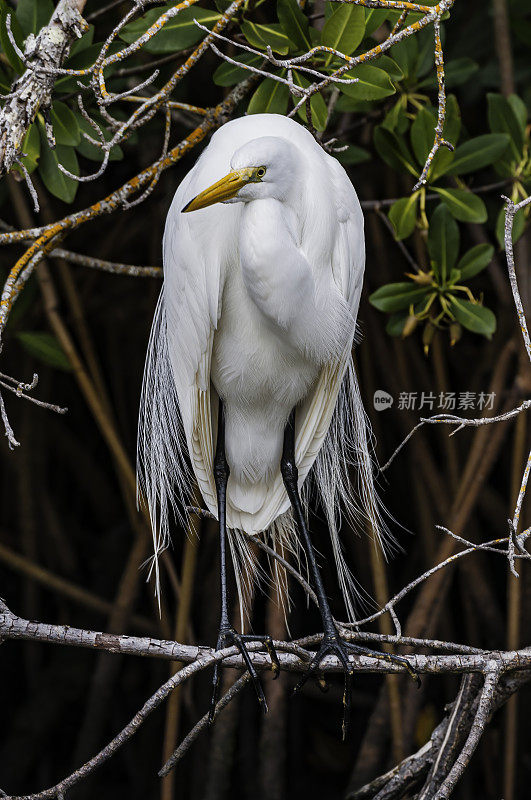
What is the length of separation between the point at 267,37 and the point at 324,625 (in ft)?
2.37

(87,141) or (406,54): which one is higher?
(406,54)

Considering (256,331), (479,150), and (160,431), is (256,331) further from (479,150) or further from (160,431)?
(479,150)

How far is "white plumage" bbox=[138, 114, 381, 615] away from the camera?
95 centimetres

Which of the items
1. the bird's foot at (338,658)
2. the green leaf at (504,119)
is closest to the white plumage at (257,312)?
the bird's foot at (338,658)

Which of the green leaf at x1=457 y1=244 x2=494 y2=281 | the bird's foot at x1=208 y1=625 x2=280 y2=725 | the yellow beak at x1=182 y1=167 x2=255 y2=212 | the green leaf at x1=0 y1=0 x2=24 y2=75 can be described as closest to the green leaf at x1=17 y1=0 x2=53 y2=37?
the green leaf at x1=0 y1=0 x2=24 y2=75

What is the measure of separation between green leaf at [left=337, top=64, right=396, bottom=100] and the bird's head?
0.14 meters

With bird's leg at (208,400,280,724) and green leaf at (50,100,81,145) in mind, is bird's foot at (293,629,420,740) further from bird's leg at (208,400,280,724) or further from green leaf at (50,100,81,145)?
green leaf at (50,100,81,145)

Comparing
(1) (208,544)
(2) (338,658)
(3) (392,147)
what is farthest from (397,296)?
(1) (208,544)

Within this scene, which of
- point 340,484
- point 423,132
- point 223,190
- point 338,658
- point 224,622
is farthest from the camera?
point 340,484

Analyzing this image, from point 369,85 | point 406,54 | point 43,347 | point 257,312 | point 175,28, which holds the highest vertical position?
point 406,54

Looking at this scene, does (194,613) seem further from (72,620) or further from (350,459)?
(350,459)

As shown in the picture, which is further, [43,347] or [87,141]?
[43,347]

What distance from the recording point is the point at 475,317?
1.25 metres

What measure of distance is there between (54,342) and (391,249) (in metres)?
0.79
